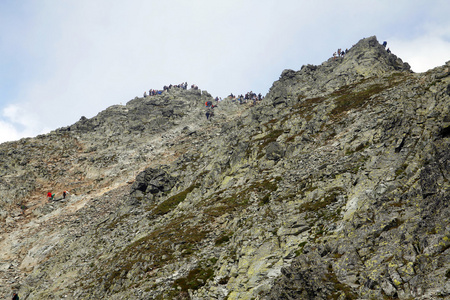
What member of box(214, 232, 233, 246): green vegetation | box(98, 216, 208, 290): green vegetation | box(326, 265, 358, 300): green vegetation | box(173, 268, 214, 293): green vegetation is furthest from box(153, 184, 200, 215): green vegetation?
box(326, 265, 358, 300): green vegetation

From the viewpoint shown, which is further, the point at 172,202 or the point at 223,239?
the point at 172,202

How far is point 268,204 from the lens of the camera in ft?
107

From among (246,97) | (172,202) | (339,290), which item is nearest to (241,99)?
(246,97)

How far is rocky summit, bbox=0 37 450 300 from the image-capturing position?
16.8 meters

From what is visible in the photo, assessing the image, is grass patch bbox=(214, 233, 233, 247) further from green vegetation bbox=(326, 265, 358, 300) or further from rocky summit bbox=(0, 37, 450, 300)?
green vegetation bbox=(326, 265, 358, 300)

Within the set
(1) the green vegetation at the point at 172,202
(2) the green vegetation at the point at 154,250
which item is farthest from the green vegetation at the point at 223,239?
(1) the green vegetation at the point at 172,202

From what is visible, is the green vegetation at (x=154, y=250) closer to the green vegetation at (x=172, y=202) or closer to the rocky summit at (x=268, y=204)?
the rocky summit at (x=268, y=204)

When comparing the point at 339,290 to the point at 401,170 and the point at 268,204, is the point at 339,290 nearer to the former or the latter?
the point at 401,170

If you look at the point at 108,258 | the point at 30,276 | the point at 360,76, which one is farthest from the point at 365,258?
the point at 360,76

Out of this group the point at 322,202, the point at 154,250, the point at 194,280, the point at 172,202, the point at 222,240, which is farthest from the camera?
the point at 172,202

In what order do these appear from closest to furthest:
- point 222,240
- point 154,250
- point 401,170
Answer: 1. point 401,170
2. point 222,240
3. point 154,250

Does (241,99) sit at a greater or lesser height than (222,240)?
greater

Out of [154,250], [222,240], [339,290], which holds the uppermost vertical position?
[154,250]

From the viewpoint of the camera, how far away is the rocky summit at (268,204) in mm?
16781
